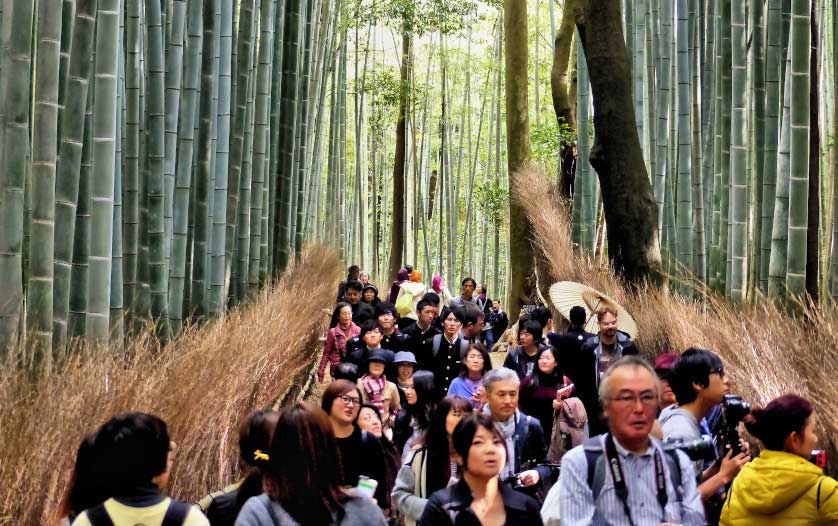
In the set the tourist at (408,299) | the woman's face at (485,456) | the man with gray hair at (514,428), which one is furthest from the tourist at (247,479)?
the tourist at (408,299)

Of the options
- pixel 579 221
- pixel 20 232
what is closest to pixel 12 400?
pixel 20 232

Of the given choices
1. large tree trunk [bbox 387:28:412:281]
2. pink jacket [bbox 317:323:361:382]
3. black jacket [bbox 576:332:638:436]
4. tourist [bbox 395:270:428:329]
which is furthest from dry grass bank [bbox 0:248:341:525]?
large tree trunk [bbox 387:28:412:281]

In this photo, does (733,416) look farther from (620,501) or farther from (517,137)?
(517,137)

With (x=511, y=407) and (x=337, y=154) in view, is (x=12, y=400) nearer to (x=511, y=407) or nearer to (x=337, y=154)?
(x=511, y=407)

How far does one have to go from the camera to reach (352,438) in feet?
13.8

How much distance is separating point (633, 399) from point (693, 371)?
991 mm

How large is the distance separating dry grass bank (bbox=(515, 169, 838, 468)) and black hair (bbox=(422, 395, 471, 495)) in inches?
53.8

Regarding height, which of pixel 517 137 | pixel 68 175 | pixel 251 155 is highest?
pixel 517 137

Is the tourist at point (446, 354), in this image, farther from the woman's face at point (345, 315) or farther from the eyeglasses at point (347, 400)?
the eyeglasses at point (347, 400)

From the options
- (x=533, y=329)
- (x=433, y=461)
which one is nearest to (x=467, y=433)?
(x=433, y=461)

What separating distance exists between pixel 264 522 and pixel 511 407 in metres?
1.89

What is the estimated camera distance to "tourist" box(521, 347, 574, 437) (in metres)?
6.00

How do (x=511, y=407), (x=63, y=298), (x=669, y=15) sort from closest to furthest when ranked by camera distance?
(x=511, y=407), (x=63, y=298), (x=669, y=15)

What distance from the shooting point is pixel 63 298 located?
201 inches
